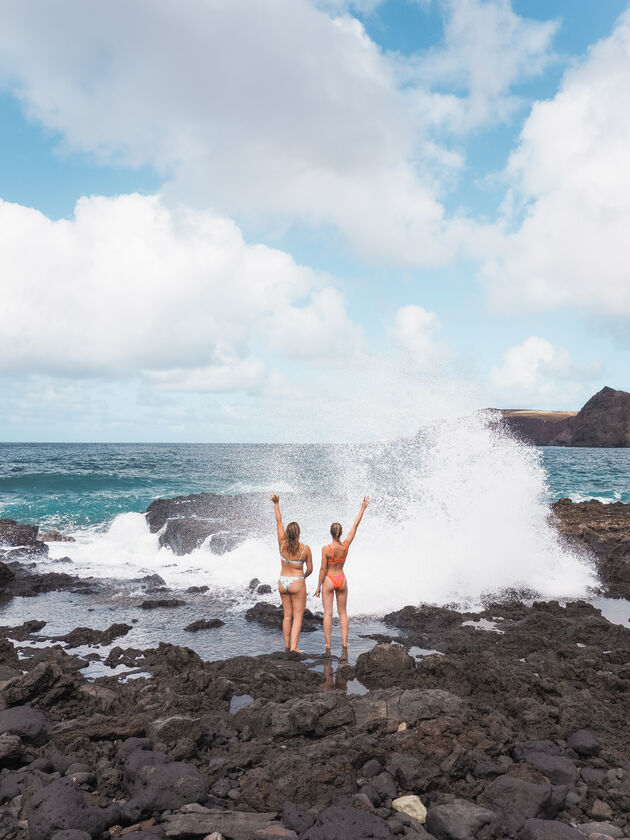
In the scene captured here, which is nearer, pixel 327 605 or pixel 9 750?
pixel 9 750

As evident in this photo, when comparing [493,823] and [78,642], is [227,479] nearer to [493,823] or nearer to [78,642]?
[78,642]

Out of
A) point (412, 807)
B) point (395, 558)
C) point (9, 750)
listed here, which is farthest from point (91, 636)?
point (395, 558)

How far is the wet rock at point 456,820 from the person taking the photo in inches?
155

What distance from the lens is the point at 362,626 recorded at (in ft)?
33.5

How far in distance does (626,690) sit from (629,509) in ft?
77.4

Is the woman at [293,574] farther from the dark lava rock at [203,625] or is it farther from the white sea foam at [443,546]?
the white sea foam at [443,546]

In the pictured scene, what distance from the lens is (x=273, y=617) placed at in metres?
10.7

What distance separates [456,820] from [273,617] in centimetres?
696

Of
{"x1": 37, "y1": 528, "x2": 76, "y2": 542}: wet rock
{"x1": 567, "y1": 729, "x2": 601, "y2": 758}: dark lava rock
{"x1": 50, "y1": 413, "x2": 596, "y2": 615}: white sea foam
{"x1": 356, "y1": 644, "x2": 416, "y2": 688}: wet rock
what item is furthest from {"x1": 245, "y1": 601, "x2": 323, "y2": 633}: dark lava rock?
{"x1": 37, "y1": 528, "x2": 76, "y2": 542}: wet rock

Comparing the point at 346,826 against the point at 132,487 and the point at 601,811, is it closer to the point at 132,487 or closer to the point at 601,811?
the point at 601,811

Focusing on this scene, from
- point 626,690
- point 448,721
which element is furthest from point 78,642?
point 626,690

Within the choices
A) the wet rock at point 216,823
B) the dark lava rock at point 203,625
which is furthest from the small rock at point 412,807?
the dark lava rock at point 203,625

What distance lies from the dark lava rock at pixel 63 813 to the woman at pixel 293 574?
171 inches

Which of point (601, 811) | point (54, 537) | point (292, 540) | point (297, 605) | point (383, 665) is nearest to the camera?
point (601, 811)
